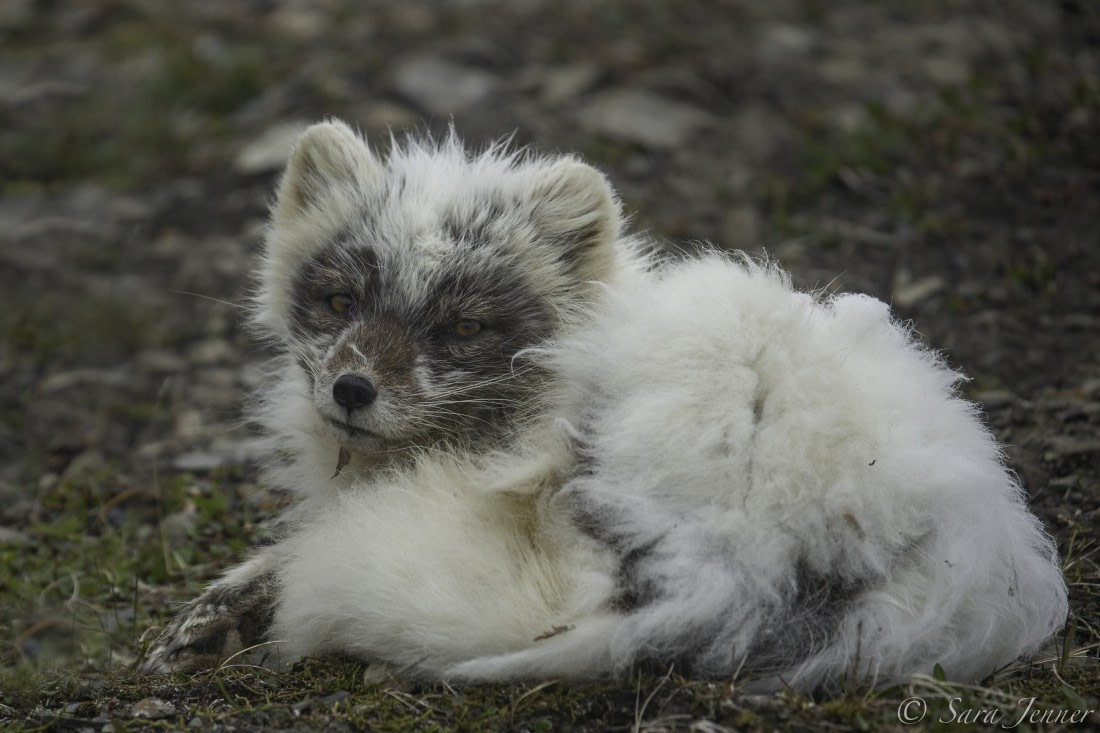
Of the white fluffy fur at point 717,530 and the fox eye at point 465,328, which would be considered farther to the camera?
the fox eye at point 465,328

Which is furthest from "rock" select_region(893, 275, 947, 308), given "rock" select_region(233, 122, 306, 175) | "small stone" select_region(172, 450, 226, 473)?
"rock" select_region(233, 122, 306, 175)

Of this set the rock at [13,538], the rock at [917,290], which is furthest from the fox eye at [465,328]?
the rock at [917,290]

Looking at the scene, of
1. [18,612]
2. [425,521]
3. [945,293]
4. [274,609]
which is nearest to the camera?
[425,521]

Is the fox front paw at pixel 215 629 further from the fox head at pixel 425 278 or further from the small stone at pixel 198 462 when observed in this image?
the small stone at pixel 198 462

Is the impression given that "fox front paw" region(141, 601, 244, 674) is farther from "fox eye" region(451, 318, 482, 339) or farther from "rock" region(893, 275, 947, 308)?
"rock" region(893, 275, 947, 308)

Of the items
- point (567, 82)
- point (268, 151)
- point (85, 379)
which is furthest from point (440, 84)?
point (85, 379)

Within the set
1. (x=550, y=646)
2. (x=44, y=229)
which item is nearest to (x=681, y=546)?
(x=550, y=646)

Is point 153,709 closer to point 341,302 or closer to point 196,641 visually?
point 196,641

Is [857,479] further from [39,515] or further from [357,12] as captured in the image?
[357,12]
